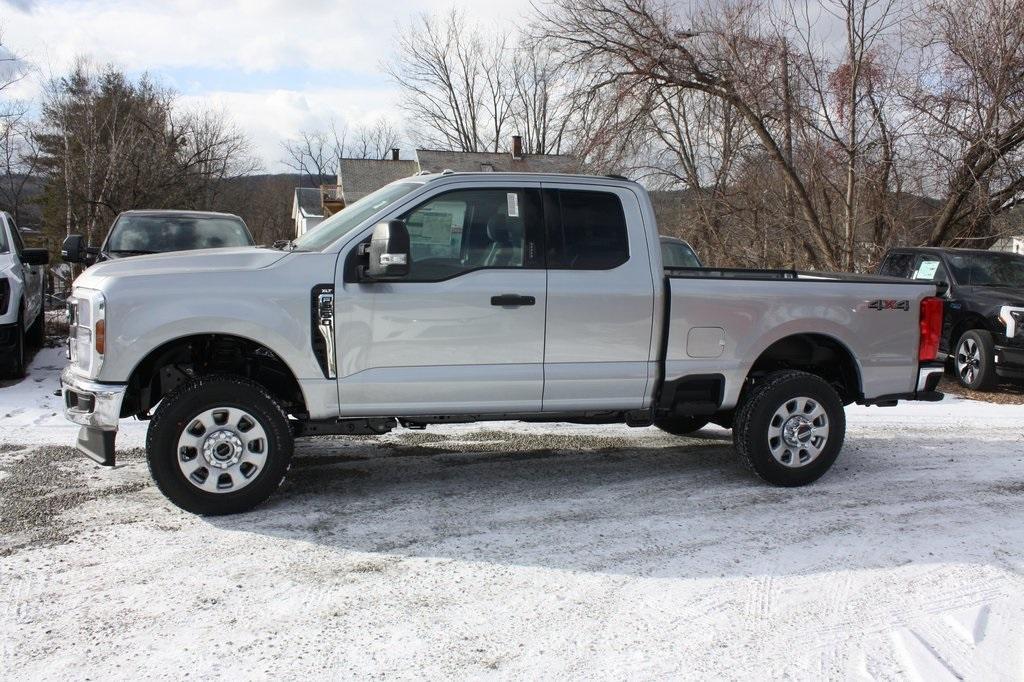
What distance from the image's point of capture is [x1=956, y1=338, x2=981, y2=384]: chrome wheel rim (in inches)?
392

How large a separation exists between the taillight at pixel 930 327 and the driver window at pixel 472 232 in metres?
2.87

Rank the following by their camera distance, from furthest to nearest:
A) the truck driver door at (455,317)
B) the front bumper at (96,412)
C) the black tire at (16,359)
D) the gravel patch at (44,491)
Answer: the black tire at (16,359) → the truck driver door at (455,317) → the front bumper at (96,412) → the gravel patch at (44,491)

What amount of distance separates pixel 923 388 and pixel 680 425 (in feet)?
6.88

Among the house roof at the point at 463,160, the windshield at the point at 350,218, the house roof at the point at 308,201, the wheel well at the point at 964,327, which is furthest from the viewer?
the house roof at the point at 308,201

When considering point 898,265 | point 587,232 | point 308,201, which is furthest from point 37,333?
point 308,201

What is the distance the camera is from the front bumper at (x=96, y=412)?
4.60 metres

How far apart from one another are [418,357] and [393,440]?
215 centimetres

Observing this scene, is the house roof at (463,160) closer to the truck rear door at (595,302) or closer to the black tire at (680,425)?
the black tire at (680,425)

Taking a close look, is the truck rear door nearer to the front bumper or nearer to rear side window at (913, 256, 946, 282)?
the front bumper

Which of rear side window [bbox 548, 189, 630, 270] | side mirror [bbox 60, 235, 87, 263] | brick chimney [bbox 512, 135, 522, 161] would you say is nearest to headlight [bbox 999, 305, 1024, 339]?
rear side window [bbox 548, 189, 630, 270]

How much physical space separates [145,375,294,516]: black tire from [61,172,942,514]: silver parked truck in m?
0.01

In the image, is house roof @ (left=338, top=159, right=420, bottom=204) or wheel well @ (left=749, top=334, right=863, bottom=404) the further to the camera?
house roof @ (left=338, top=159, right=420, bottom=204)

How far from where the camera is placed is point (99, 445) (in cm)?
473

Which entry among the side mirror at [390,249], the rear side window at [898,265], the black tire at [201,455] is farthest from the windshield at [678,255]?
the black tire at [201,455]
